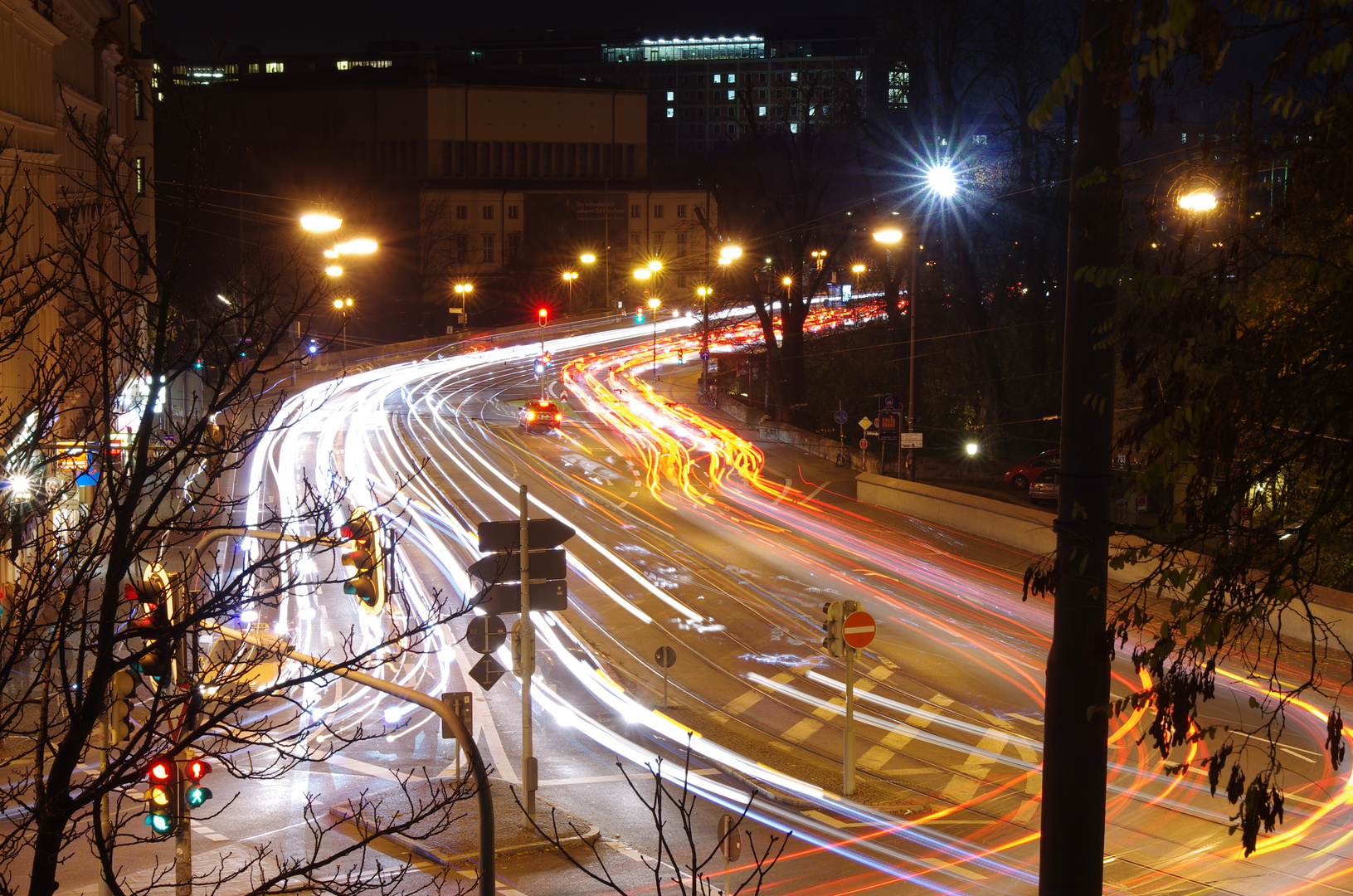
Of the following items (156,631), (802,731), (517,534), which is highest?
(156,631)

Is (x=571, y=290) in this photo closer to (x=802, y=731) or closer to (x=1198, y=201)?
(x=802, y=731)

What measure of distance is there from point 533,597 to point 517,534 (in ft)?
3.41

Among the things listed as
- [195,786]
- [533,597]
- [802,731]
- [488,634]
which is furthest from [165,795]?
[802,731]

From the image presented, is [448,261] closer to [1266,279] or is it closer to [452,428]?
[452,428]

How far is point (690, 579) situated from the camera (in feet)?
100

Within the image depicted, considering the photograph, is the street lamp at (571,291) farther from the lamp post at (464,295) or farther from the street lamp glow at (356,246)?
the street lamp glow at (356,246)

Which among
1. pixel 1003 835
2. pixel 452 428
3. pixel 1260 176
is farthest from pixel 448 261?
pixel 1260 176

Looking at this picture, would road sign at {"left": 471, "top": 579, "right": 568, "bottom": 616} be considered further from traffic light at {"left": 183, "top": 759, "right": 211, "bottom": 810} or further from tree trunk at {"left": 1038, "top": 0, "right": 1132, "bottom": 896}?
tree trunk at {"left": 1038, "top": 0, "right": 1132, "bottom": 896}

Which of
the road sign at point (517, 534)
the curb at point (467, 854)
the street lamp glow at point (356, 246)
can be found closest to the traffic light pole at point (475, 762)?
the road sign at point (517, 534)

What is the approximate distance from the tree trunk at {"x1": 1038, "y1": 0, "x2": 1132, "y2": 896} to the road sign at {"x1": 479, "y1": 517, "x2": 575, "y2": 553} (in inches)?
400

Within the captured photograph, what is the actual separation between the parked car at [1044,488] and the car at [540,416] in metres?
20.4

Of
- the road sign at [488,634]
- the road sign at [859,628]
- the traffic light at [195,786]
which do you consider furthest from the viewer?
the road sign at [859,628]

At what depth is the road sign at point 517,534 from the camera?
14617 mm

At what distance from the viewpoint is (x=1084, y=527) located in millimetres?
4367
